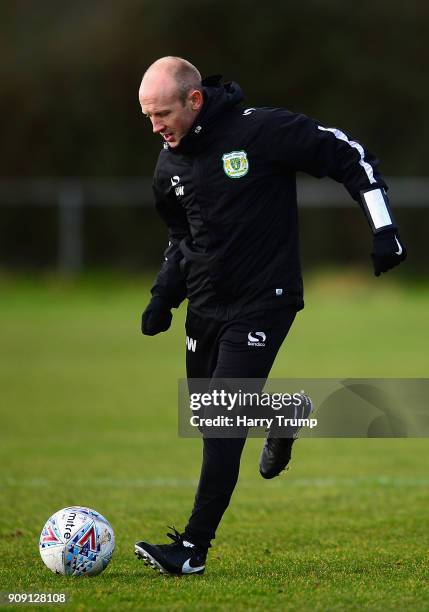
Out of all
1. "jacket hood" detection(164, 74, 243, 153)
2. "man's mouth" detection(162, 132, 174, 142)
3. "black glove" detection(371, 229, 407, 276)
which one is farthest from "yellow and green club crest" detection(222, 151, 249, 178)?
"black glove" detection(371, 229, 407, 276)

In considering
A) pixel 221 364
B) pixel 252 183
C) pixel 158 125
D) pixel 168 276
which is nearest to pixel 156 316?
pixel 168 276

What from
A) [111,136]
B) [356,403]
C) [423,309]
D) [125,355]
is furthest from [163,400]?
[111,136]

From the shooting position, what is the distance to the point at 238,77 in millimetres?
30375

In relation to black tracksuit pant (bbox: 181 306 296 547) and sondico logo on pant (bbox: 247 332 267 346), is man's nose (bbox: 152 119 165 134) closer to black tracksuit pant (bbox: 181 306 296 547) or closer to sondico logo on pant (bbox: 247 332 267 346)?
black tracksuit pant (bbox: 181 306 296 547)

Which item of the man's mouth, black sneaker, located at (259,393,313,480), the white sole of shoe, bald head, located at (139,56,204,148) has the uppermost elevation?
bald head, located at (139,56,204,148)

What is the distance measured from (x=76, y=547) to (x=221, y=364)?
3.42 ft

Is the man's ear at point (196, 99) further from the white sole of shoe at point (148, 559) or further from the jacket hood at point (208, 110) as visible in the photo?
the white sole of shoe at point (148, 559)

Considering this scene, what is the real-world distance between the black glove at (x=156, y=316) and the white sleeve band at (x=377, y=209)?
1.14m

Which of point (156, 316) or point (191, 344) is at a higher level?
point (156, 316)

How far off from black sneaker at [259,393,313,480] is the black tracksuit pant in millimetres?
481

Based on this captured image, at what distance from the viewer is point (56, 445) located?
9891mm

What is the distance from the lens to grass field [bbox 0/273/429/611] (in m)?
5.17

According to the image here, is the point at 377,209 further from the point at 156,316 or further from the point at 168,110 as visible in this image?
the point at 156,316

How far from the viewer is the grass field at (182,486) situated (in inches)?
204
